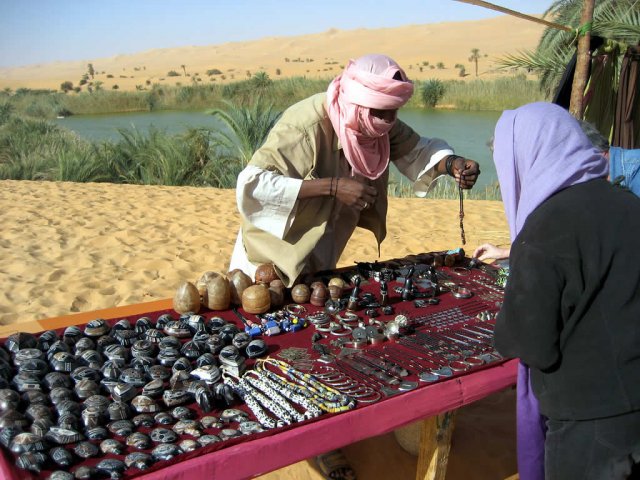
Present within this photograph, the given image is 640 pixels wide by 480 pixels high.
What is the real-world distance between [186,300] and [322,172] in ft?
3.42

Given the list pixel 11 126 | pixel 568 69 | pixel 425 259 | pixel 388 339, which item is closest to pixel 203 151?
pixel 11 126

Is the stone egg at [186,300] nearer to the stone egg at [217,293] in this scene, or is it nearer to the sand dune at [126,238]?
the stone egg at [217,293]

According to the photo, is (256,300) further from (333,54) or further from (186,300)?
(333,54)

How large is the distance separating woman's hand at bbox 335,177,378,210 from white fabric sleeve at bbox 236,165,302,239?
0.66ft

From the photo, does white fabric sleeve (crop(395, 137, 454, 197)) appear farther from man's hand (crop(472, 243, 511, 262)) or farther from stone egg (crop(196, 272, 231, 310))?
stone egg (crop(196, 272, 231, 310))

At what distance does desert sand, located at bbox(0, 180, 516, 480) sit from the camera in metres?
3.26

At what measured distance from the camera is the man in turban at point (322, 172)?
2781mm

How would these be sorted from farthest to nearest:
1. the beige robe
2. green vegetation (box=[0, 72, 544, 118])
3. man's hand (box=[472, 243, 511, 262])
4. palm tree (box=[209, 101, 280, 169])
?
green vegetation (box=[0, 72, 544, 118])
palm tree (box=[209, 101, 280, 169])
man's hand (box=[472, 243, 511, 262])
the beige robe

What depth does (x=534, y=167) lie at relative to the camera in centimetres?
185

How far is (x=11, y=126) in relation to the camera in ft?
49.3

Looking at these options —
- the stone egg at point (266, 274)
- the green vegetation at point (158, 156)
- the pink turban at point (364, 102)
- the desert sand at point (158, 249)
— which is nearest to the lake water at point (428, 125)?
the green vegetation at point (158, 156)

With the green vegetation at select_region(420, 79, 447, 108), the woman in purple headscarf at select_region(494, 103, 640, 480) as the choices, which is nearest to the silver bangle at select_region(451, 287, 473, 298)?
the woman in purple headscarf at select_region(494, 103, 640, 480)

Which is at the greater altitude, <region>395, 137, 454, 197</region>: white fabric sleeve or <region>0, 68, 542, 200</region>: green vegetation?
<region>395, 137, 454, 197</region>: white fabric sleeve

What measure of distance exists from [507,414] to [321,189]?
2065mm
